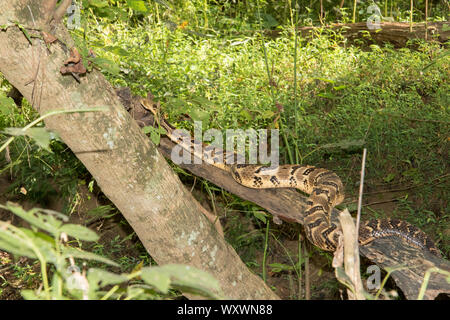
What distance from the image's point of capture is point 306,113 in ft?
22.2

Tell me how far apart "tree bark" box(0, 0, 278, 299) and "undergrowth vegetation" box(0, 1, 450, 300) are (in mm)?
1955

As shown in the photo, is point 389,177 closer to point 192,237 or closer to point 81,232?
point 192,237

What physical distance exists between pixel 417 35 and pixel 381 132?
2.79m

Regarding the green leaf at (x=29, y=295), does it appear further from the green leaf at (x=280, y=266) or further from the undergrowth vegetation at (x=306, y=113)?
the undergrowth vegetation at (x=306, y=113)

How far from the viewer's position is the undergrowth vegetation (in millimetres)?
5910

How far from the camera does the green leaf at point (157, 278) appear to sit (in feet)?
4.66

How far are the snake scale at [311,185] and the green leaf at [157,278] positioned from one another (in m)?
2.89

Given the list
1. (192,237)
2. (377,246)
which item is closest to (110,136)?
(192,237)

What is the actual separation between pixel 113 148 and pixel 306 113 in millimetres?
4286

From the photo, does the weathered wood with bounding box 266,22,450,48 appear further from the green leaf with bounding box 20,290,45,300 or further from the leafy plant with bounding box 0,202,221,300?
the green leaf with bounding box 20,290,45,300

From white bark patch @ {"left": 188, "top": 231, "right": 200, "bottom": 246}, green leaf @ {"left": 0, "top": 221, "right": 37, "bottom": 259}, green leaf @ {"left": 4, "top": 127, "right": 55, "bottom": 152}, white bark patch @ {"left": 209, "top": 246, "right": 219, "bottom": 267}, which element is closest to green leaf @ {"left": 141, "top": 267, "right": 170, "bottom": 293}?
green leaf @ {"left": 0, "top": 221, "right": 37, "bottom": 259}

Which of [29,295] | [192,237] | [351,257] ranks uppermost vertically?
[29,295]

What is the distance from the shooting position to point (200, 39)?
8.39 metres

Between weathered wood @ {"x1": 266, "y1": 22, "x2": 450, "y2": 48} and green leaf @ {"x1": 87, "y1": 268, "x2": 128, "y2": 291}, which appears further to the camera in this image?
weathered wood @ {"x1": 266, "y1": 22, "x2": 450, "y2": 48}
